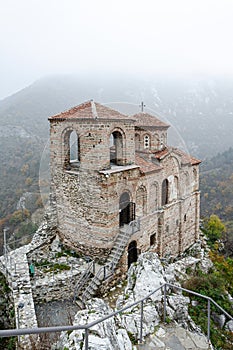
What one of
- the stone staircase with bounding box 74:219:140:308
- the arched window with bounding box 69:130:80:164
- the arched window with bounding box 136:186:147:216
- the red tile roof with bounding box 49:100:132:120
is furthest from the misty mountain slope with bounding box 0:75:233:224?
the stone staircase with bounding box 74:219:140:308

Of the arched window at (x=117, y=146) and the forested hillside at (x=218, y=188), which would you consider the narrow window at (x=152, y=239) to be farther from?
the forested hillside at (x=218, y=188)

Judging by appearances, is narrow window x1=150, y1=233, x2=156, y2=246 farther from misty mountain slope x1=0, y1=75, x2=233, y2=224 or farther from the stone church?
misty mountain slope x1=0, y1=75, x2=233, y2=224

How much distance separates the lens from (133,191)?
48.4ft

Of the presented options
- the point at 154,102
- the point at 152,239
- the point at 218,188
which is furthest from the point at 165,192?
the point at 218,188

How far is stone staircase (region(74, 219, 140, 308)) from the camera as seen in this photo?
1219 centimetres

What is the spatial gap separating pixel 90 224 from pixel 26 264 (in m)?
3.52

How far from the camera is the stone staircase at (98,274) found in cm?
1219

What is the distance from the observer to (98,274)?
12.5 m

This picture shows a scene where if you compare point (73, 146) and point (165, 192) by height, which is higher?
point (73, 146)

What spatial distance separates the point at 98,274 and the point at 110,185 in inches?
156

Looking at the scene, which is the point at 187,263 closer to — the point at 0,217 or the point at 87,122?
the point at 87,122

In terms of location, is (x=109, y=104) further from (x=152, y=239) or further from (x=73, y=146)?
(x=152, y=239)

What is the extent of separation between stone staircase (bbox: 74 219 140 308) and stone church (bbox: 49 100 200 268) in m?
0.11

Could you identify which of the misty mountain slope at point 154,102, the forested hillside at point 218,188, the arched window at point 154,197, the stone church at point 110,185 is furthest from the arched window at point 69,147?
the forested hillside at point 218,188
